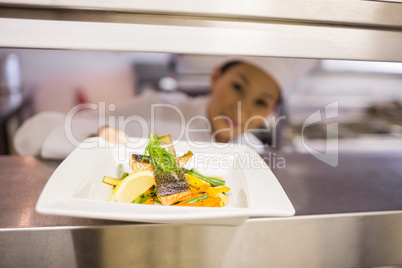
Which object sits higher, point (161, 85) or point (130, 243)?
point (161, 85)

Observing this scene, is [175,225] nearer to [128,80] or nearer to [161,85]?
[161,85]

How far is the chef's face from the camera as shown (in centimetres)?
255

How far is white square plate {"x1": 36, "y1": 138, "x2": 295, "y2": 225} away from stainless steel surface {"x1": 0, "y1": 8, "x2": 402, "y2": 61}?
300 millimetres

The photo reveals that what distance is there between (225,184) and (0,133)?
3306 millimetres

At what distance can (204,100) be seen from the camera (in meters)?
3.47

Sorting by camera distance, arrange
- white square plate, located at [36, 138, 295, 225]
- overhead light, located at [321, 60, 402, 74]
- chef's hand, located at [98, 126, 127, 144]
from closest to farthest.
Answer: white square plate, located at [36, 138, 295, 225] → chef's hand, located at [98, 126, 127, 144] → overhead light, located at [321, 60, 402, 74]

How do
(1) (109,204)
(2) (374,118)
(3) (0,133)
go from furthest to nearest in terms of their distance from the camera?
1. (2) (374,118)
2. (3) (0,133)
3. (1) (109,204)

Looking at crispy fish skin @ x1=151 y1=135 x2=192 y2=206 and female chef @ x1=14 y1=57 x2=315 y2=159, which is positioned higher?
female chef @ x1=14 y1=57 x2=315 y2=159

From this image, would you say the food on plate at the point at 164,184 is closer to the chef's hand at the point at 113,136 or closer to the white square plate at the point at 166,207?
the white square plate at the point at 166,207

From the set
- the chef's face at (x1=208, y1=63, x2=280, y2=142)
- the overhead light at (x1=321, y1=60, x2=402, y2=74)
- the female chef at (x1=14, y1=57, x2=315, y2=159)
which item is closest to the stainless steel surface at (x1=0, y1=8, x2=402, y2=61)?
the female chef at (x1=14, y1=57, x2=315, y2=159)

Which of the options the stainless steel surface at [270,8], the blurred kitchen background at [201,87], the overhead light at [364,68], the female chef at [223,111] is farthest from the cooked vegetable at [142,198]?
the overhead light at [364,68]

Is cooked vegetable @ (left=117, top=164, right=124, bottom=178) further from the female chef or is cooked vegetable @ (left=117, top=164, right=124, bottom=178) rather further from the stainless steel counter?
the female chef

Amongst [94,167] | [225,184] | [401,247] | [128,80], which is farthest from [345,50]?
[128,80]

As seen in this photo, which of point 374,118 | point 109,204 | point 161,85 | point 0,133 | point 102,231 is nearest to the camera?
point 109,204
